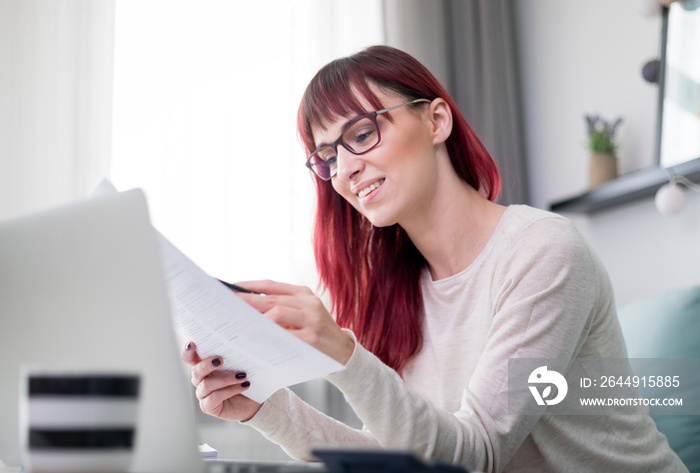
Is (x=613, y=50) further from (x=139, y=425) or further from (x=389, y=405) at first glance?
(x=139, y=425)

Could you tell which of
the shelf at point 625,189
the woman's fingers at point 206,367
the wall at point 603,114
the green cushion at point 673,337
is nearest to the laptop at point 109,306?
the woman's fingers at point 206,367

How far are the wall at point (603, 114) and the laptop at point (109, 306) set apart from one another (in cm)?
185

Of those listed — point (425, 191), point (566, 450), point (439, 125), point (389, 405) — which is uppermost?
point (439, 125)

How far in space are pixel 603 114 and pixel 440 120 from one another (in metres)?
1.20

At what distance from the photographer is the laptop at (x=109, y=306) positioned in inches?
18.5

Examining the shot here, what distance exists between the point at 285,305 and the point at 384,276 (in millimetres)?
734

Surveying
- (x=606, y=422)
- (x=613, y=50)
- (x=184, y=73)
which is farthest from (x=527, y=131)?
(x=606, y=422)

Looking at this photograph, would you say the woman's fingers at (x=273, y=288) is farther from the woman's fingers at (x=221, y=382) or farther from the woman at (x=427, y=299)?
the woman's fingers at (x=221, y=382)

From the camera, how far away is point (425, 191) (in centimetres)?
129

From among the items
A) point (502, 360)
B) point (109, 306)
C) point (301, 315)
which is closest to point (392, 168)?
point (502, 360)

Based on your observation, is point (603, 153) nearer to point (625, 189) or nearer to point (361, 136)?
point (625, 189)

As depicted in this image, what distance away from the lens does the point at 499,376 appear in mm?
890

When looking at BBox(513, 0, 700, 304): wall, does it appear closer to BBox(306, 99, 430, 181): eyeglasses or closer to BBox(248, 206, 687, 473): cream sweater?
BBox(248, 206, 687, 473): cream sweater

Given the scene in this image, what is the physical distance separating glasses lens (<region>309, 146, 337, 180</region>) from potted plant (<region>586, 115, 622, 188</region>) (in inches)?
48.2
